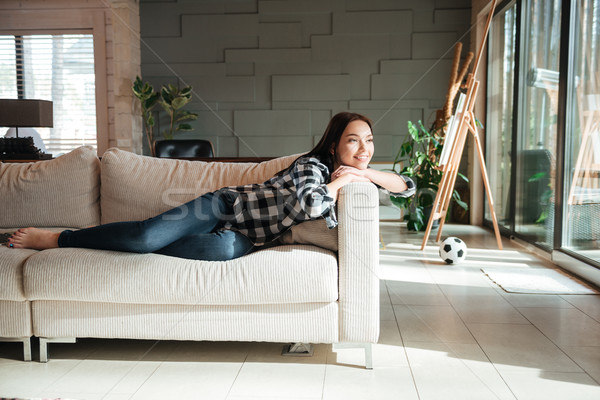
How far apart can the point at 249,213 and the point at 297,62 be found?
3.95m

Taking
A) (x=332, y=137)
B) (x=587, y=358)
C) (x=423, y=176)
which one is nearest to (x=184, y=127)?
(x=423, y=176)

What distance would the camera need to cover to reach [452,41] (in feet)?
18.1

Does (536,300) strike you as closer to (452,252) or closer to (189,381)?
(452,252)

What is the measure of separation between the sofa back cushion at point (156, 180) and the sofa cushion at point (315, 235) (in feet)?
1.42

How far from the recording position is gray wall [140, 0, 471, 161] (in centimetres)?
558

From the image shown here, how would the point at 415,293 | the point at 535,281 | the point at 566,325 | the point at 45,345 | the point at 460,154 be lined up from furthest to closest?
the point at 460,154 < the point at 535,281 < the point at 415,293 < the point at 566,325 < the point at 45,345

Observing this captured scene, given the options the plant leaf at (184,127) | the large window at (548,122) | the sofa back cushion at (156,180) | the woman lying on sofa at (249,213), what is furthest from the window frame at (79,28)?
the large window at (548,122)

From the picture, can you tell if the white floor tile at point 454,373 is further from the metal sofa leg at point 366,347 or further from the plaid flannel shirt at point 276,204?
the plaid flannel shirt at point 276,204

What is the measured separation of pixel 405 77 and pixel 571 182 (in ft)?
8.93

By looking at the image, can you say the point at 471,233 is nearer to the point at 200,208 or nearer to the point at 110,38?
the point at 200,208

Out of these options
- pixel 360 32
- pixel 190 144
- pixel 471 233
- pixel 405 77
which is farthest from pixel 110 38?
pixel 471 233

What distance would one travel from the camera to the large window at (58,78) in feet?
19.4

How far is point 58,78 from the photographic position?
595 centimetres

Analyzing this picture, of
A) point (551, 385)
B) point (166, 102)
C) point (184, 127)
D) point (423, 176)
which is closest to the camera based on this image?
point (551, 385)
